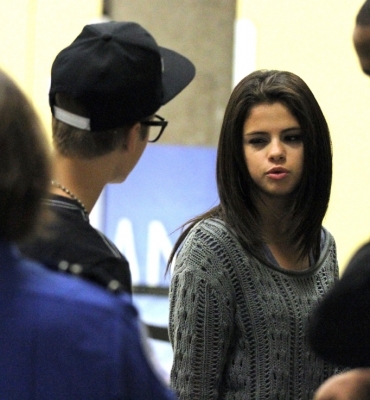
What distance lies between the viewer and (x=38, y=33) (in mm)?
5363

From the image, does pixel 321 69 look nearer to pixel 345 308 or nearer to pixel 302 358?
pixel 302 358

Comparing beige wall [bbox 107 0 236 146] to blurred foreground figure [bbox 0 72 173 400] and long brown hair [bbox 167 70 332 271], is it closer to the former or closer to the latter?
long brown hair [bbox 167 70 332 271]

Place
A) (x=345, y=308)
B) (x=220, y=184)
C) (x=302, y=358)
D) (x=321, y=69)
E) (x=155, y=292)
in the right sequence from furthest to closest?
(x=155, y=292), (x=321, y=69), (x=220, y=184), (x=302, y=358), (x=345, y=308)

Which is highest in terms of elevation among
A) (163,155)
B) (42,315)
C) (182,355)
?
(42,315)

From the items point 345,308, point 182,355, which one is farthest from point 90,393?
point 182,355

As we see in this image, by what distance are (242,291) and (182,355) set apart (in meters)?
0.20

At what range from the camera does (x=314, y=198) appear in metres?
2.33

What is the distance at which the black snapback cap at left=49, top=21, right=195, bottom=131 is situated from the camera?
167 cm

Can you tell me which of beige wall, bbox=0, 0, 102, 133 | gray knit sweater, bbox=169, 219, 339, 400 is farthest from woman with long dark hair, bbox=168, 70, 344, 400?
beige wall, bbox=0, 0, 102, 133

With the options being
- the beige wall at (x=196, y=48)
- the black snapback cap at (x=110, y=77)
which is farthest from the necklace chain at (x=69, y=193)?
the beige wall at (x=196, y=48)

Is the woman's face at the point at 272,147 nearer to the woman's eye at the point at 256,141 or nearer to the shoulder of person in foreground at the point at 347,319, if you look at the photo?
the woman's eye at the point at 256,141

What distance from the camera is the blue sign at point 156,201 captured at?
5266 mm

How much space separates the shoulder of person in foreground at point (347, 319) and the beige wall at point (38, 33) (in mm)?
4253

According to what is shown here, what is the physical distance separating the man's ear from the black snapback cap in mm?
22
